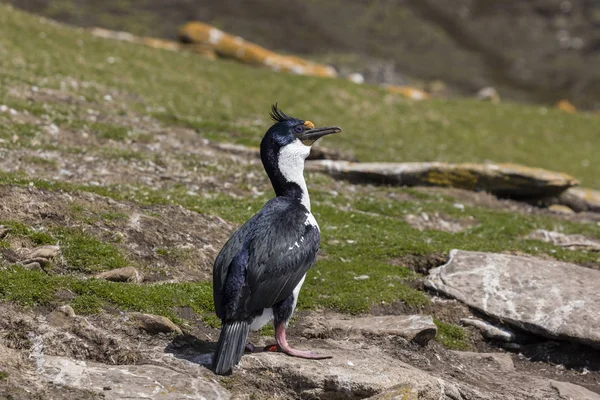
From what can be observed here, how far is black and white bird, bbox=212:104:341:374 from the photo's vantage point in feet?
38.5

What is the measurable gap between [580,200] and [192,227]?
61.1 ft

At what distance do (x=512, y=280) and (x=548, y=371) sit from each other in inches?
94.2

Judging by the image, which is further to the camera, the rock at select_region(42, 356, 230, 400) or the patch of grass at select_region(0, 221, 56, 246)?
the patch of grass at select_region(0, 221, 56, 246)

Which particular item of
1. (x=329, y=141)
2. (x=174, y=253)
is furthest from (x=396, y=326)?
(x=329, y=141)

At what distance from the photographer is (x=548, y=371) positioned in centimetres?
1609

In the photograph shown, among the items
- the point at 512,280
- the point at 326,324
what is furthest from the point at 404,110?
the point at 326,324

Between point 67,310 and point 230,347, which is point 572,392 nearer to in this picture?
point 230,347

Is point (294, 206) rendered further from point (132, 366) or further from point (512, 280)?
point (512, 280)

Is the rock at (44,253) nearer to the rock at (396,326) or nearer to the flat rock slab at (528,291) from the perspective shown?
the rock at (396,326)

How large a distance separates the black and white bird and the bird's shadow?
2.38ft

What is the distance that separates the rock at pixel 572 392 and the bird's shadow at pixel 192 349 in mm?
6231

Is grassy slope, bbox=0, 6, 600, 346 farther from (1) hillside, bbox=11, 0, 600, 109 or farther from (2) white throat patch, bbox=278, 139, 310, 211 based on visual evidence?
(1) hillside, bbox=11, 0, 600, 109

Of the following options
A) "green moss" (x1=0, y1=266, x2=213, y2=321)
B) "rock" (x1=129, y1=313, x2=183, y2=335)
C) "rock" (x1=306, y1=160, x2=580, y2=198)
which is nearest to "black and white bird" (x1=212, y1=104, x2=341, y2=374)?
"rock" (x1=129, y1=313, x2=183, y2=335)

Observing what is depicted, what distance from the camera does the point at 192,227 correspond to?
19.0m
